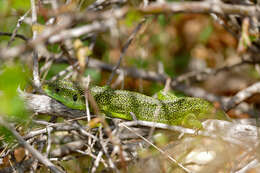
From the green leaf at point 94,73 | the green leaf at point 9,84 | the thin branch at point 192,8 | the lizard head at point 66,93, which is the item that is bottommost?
the green leaf at point 94,73

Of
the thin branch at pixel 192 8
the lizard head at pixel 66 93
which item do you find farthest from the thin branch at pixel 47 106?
the thin branch at pixel 192 8

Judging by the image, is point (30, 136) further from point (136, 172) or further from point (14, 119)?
point (136, 172)

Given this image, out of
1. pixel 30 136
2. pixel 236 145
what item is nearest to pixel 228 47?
pixel 236 145

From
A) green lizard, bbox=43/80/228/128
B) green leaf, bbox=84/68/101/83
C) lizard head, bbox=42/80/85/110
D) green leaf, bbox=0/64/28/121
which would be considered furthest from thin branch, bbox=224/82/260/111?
green leaf, bbox=0/64/28/121

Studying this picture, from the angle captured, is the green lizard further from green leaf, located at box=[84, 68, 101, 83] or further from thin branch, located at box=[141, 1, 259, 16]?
thin branch, located at box=[141, 1, 259, 16]

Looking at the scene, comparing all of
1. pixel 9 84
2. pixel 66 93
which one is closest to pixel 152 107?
pixel 66 93

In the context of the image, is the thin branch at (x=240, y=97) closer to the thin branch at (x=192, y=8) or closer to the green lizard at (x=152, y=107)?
the green lizard at (x=152, y=107)

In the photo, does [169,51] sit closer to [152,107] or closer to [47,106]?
[152,107]

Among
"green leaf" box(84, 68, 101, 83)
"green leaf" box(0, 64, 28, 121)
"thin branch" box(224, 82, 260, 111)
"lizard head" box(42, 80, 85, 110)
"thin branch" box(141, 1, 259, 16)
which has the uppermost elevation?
"thin branch" box(141, 1, 259, 16)

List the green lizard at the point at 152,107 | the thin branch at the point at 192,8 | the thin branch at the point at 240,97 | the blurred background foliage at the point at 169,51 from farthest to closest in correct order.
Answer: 1. the blurred background foliage at the point at 169,51
2. the thin branch at the point at 240,97
3. the green lizard at the point at 152,107
4. the thin branch at the point at 192,8

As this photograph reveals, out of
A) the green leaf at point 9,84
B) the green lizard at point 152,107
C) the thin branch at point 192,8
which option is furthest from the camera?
the green lizard at point 152,107
